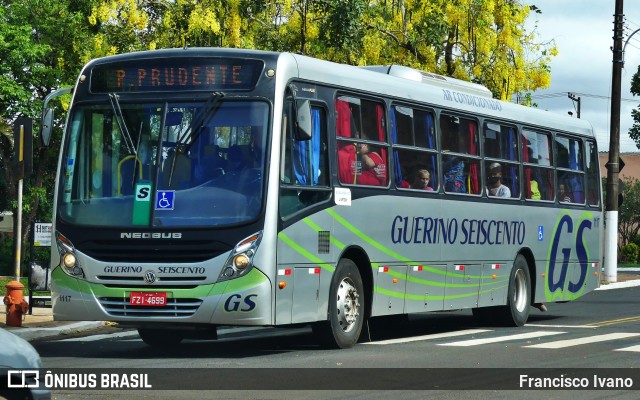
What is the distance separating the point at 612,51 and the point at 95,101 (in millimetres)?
26932

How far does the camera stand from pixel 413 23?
33.5m

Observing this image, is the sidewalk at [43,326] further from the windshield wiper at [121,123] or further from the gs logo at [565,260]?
the gs logo at [565,260]

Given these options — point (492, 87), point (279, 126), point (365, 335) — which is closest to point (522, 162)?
point (365, 335)

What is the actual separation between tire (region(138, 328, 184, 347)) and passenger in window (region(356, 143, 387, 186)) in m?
3.05

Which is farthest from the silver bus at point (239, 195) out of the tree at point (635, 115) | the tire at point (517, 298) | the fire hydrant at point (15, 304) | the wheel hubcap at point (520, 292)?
the tree at point (635, 115)

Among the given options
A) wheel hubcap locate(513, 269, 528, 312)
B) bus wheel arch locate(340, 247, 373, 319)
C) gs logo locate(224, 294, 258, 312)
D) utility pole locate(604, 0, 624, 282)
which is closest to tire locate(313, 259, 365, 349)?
bus wheel arch locate(340, 247, 373, 319)

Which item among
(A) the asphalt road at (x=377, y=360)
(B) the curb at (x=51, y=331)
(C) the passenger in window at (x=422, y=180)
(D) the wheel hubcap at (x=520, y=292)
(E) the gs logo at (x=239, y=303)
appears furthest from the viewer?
(D) the wheel hubcap at (x=520, y=292)

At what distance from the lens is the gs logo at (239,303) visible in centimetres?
1398

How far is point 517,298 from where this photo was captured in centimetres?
2102

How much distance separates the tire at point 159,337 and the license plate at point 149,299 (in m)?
2.01

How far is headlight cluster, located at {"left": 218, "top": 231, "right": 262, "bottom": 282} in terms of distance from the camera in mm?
14018

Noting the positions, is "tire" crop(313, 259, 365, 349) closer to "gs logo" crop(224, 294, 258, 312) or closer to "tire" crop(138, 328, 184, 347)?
"gs logo" crop(224, 294, 258, 312)

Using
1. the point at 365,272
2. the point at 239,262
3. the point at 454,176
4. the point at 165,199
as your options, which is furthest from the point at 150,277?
the point at 454,176

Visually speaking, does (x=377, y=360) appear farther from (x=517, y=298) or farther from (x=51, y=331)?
(x=517, y=298)
